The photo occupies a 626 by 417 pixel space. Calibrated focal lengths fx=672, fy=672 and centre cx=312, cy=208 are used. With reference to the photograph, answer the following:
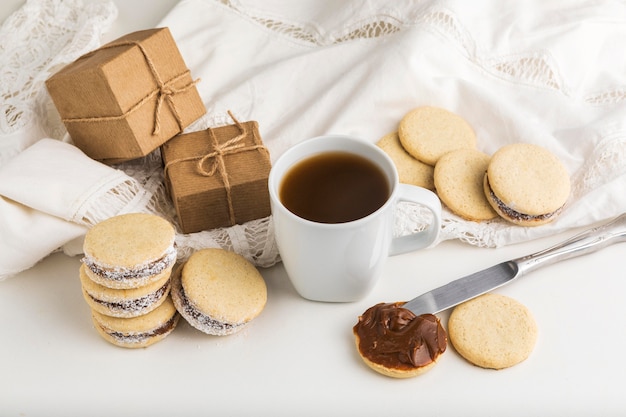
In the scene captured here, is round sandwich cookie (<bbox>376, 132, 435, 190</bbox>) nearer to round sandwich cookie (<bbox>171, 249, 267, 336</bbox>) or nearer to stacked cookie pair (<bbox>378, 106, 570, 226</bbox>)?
stacked cookie pair (<bbox>378, 106, 570, 226</bbox>)

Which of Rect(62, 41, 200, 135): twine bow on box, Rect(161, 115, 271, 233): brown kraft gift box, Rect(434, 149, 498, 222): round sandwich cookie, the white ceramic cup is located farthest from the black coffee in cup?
Rect(62, 41, 200, 135): twine bow on box

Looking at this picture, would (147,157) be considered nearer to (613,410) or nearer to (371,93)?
(371,93)

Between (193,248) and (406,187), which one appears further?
(193,248)

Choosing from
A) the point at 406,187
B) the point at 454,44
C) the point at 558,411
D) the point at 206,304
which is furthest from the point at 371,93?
the point at 558,411

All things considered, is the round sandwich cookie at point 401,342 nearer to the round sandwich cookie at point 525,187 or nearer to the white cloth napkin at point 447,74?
the round sandwich cookie at point 525,187

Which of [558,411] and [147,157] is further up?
[147,157]
